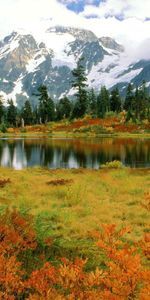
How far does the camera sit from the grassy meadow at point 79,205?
36.4ft

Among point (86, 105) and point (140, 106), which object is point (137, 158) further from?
point (140, 106)

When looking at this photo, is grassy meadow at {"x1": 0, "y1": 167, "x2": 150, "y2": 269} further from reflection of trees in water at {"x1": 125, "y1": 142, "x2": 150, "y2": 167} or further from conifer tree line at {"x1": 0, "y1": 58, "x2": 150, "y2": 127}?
conifer tree line at {"x1": 0, "y1": 58, "x2": 150, "y2": 127}

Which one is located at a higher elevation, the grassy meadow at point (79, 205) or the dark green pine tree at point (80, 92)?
the dark green pine tree at point (80, 92)

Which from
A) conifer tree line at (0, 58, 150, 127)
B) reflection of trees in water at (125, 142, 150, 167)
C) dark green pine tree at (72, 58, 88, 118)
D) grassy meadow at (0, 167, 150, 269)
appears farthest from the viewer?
dark green pine tree at (72, 58, 88, 118)

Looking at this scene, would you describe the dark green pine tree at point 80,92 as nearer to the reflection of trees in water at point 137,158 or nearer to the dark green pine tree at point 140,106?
the dark green pine tree at point 140,106

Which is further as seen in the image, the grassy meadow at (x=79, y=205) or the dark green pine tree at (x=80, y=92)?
the dark green pine tree at (x=80, y=92)

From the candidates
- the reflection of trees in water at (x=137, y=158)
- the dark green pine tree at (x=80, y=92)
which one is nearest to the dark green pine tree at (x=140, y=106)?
the dark green pine tree at (x=80, y=92)

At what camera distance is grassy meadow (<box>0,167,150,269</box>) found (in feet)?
36.4

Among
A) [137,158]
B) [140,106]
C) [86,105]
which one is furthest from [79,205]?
[140,106]

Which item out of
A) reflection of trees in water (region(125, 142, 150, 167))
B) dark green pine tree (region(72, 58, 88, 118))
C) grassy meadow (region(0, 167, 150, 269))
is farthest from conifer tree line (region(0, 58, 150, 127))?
grassy meadow (region(0, 167, 150, 269))

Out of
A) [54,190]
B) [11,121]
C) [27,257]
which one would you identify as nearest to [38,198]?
[54,190]

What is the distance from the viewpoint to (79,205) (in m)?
15.3

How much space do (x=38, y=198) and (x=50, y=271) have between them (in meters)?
10.6

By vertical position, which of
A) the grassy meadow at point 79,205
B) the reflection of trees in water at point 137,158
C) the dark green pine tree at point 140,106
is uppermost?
the dark green pine tree at point 140,106
